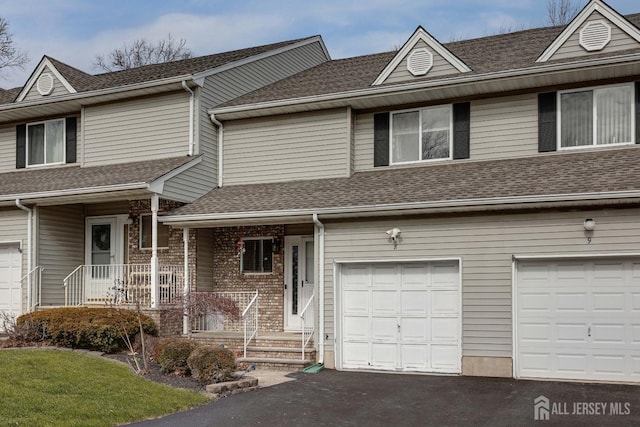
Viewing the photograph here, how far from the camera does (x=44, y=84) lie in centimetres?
1886

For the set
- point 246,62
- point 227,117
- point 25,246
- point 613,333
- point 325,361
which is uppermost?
point 246,62

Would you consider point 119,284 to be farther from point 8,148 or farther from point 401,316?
point 401,316

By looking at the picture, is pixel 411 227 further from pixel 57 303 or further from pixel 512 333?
pixel 57 303

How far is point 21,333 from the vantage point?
14.4 m

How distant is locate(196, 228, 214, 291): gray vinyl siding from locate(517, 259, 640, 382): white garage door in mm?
7638

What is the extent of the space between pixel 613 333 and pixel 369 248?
4.61 m

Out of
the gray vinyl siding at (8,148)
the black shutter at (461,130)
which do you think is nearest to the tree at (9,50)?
the gray vinyl siding at (8,148)

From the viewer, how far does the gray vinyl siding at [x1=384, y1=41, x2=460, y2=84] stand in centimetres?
1541

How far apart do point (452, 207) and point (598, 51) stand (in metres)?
4.81

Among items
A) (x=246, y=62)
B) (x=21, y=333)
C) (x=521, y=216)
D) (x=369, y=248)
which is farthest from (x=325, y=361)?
(x=246, y=62)

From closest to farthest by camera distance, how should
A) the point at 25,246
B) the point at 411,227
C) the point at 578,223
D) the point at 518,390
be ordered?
the point at 518,390 < the point at 578,223 < the point at 411,227 < the point at 25,246

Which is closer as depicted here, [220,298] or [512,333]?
[512,333]

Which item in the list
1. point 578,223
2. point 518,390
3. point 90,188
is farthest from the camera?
point 90,188

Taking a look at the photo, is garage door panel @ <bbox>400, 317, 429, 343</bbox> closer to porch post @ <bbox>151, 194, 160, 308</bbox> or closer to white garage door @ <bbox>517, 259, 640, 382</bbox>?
white garage door @ <bbox>517, 259, 640, 382</bbox>
